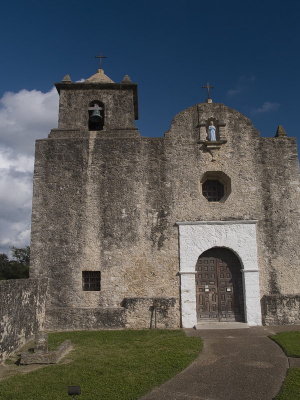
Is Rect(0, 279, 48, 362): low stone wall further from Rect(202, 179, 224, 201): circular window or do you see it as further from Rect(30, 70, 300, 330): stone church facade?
Rect(202, 179, 224, 201): circular window

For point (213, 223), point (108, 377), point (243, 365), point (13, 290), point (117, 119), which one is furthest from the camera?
point (117, 119)

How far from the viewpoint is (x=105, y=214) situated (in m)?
12.2

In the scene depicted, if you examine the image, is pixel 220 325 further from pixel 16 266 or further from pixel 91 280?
pixel 16 266

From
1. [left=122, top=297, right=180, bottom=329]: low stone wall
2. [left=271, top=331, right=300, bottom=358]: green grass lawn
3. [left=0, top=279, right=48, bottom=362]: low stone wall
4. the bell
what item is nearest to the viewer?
[left=271, top=331, right=300, bottom=358]: green grass lawn

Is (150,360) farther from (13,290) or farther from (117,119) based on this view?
(117,119)

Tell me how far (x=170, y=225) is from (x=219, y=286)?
2.60 metres

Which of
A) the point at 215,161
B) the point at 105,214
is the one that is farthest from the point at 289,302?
the point at 105,214

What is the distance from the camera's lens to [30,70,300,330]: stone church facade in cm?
1162

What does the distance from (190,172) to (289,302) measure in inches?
210

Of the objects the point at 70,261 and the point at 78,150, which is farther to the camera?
the point at 78,150

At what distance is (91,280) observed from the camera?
1191 cm

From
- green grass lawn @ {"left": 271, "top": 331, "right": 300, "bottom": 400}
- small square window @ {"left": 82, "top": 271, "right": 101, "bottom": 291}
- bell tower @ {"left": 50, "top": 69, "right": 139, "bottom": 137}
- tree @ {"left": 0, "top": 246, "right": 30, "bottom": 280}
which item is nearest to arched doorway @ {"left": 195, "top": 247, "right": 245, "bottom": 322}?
green grass lawn @ {"left": 271, "top": 331, "right": 300, "bottom": 400}

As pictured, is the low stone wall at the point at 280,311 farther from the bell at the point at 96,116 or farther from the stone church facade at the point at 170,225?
the bell at the point at 96,116

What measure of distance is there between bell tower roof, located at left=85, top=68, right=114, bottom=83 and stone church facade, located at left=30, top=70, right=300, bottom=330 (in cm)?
260
